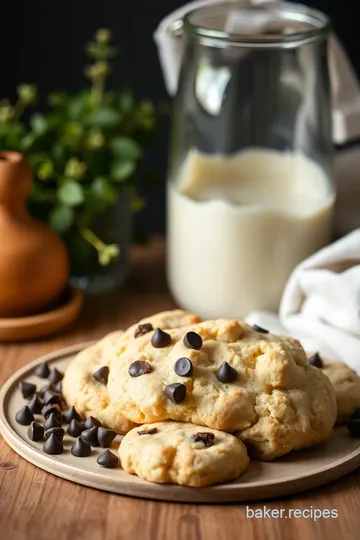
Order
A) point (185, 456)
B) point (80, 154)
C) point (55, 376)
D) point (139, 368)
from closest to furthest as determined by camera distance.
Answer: point (185, 456)
point (139, 368)
point (55, 376)
point (80, 154)

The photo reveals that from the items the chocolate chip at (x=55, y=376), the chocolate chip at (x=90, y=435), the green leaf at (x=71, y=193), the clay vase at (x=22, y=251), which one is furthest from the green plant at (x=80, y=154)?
the chocolate chip at (x=90, y=435)

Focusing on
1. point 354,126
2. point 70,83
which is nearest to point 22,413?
point 354,126

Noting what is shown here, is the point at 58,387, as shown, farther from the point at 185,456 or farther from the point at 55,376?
the point at 185,456


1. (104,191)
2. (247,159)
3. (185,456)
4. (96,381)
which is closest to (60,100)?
(104,191)

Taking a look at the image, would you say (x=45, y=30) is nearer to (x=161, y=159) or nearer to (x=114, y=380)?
(x=161, y=159)

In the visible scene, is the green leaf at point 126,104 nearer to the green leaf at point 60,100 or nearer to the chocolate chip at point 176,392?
the green leaf at point 60,100
